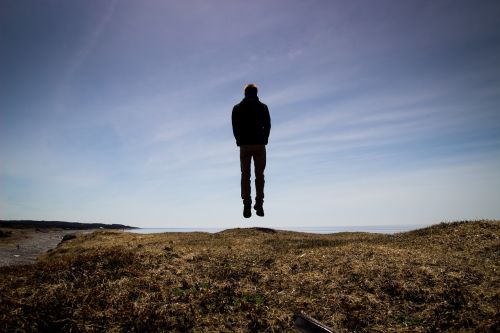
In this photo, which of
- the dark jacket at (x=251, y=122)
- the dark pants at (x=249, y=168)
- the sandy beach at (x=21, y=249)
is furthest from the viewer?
the sandy beach at (x=21, y=249)

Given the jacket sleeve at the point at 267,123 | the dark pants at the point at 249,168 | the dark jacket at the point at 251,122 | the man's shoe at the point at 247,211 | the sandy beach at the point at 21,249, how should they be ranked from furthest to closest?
the sandy beach at the point at 21,249 → the man's shoe at the point at 247,211 → the dark pants at the point at 249,168 → the jacket sleeve at the point at 267,123 → the dark jacket at the point at 251,122

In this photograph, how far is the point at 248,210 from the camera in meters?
11.9

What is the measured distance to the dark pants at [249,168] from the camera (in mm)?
11602

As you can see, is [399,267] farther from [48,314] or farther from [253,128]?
[48,314]

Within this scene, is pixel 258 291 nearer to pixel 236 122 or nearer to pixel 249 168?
pixel 249 168

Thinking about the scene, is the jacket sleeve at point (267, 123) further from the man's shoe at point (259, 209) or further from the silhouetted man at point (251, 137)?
the man's shoe at point (259, 209)

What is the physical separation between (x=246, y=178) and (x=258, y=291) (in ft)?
13.3

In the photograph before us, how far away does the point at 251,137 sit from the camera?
11.4 m

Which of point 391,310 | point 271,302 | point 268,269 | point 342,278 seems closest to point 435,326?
point 391,310

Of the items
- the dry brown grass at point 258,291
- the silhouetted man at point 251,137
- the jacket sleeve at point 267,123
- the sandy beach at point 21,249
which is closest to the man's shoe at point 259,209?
the silhouetted man at point 251,137

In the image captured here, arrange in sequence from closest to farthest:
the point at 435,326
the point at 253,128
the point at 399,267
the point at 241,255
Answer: the point at 435,326 → the point at 399,267 → the point at 253,128 → the point at 241,255

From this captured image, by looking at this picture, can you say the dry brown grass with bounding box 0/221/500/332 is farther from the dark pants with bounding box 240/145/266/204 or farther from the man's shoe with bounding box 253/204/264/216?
the dark pants with bounding box 240/145/266/204

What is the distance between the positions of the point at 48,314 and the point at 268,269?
6078 mm

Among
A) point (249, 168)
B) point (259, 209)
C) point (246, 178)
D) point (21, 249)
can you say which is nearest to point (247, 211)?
point (259, 209)
